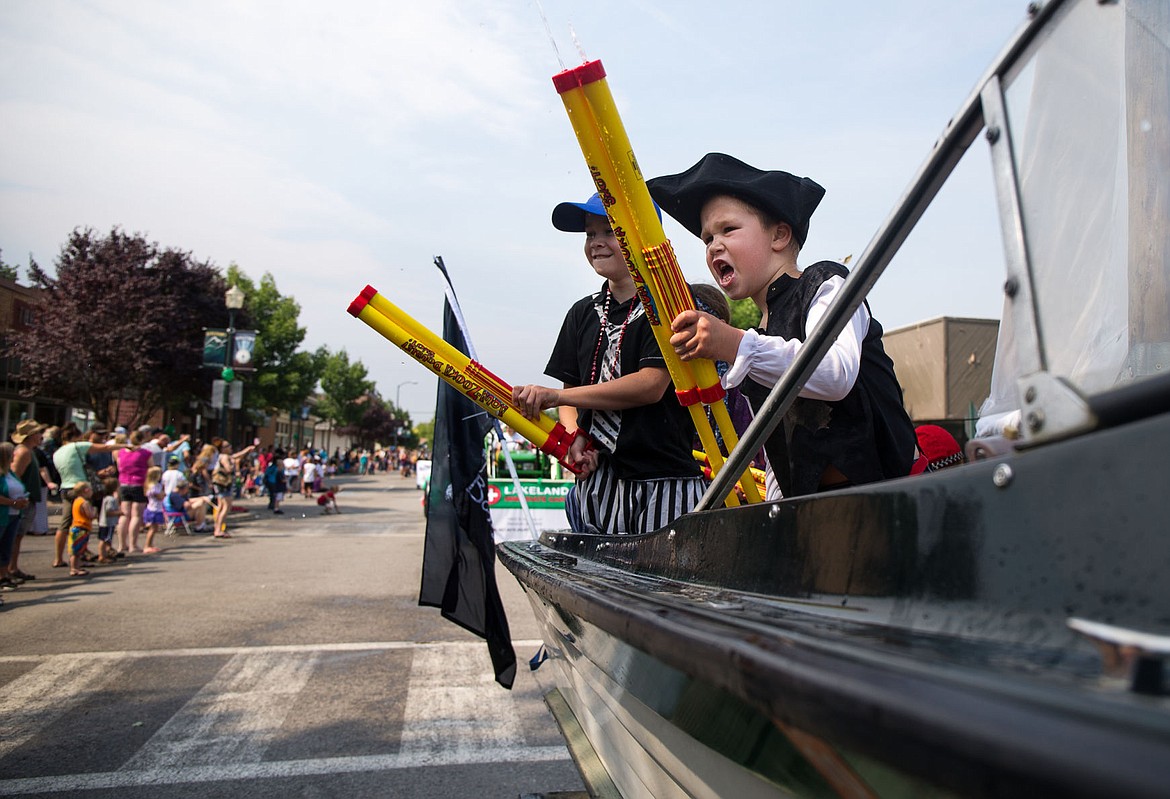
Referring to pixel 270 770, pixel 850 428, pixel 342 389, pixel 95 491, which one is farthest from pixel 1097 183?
pixel 342 389

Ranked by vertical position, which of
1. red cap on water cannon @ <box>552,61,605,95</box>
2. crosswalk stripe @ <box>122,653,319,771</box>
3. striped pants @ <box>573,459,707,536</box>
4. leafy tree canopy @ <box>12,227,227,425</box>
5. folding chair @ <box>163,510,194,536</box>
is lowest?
folding chair @ <box>163,510,194,536</box>

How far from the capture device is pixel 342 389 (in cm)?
6631

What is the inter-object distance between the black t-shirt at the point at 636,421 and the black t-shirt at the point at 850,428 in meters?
0.89

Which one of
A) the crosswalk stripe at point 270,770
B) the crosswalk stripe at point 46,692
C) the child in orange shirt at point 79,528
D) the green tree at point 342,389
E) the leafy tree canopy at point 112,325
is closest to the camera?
the crosswalk stripe at point 270,770

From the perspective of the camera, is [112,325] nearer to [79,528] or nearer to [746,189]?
[79,528]

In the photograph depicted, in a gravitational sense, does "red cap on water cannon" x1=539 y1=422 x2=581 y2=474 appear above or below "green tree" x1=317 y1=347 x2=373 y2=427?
below

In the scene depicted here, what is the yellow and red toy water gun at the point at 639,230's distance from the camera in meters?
2.01

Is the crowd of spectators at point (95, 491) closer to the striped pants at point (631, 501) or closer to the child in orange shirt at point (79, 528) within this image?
the child in orange shirt at point (79, 528)

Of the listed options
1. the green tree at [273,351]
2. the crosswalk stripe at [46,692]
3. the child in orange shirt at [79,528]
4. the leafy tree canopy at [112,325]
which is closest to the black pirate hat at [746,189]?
the crosswalk stripe at [46,692]

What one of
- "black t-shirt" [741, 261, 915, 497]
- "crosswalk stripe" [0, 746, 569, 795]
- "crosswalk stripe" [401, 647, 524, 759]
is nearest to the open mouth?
"black t-shirt" [741, 261, 915, 497]

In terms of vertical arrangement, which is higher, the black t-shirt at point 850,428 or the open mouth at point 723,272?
the open mouth at point 723,272

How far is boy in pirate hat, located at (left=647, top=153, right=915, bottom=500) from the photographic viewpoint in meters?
1.88

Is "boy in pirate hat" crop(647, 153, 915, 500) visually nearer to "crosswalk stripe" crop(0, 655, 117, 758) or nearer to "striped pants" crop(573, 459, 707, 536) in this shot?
"striped pants" crop(573, 459, 707, 536)

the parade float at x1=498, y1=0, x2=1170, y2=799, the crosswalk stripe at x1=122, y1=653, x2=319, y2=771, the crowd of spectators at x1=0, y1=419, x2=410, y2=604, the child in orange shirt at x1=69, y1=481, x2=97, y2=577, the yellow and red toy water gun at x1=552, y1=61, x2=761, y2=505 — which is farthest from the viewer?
the child in orange shirt at x1=69, y1=481, x2=97, y2=577
